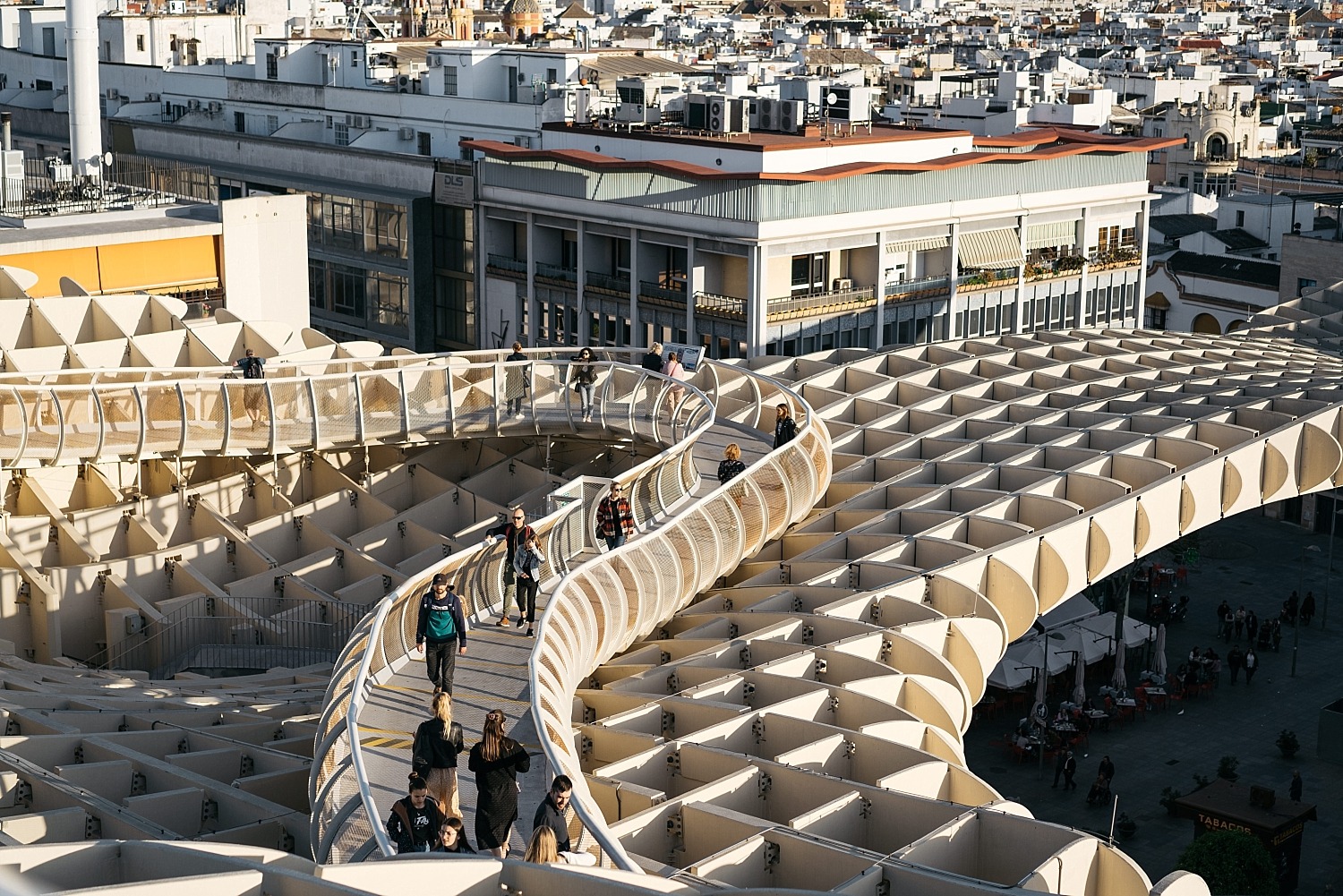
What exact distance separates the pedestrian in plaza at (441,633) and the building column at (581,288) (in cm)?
4863

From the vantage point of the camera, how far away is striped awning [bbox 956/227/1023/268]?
237 feet

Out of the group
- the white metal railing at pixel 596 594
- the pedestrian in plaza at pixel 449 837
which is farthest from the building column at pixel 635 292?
the pedestrian in plaza at pixel 449 837

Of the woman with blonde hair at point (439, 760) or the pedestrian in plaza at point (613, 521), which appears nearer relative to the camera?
the woman with blonde hair at point (439, 760)

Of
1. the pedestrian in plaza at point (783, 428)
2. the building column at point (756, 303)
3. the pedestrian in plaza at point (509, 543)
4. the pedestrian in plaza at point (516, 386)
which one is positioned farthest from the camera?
the building column at point (756, 303)

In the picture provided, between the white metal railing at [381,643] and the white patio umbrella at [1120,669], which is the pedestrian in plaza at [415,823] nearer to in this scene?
the white metal railing at [381,643]

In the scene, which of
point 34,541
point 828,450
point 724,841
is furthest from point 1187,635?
point 724,841

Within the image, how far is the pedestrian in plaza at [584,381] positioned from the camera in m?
41.6

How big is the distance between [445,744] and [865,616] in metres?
14.9

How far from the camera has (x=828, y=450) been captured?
38.7 m

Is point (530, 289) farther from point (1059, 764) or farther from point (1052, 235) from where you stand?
point (1059, 764)

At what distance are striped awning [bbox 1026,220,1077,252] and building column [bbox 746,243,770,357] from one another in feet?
48.3

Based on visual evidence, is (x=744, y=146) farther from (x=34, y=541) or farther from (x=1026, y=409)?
(x=34, y=541)

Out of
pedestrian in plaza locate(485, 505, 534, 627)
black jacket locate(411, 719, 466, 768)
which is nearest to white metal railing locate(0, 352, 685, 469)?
pedestrian in plaza locate(485, 505, 534, 627)

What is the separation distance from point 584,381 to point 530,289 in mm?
33353
